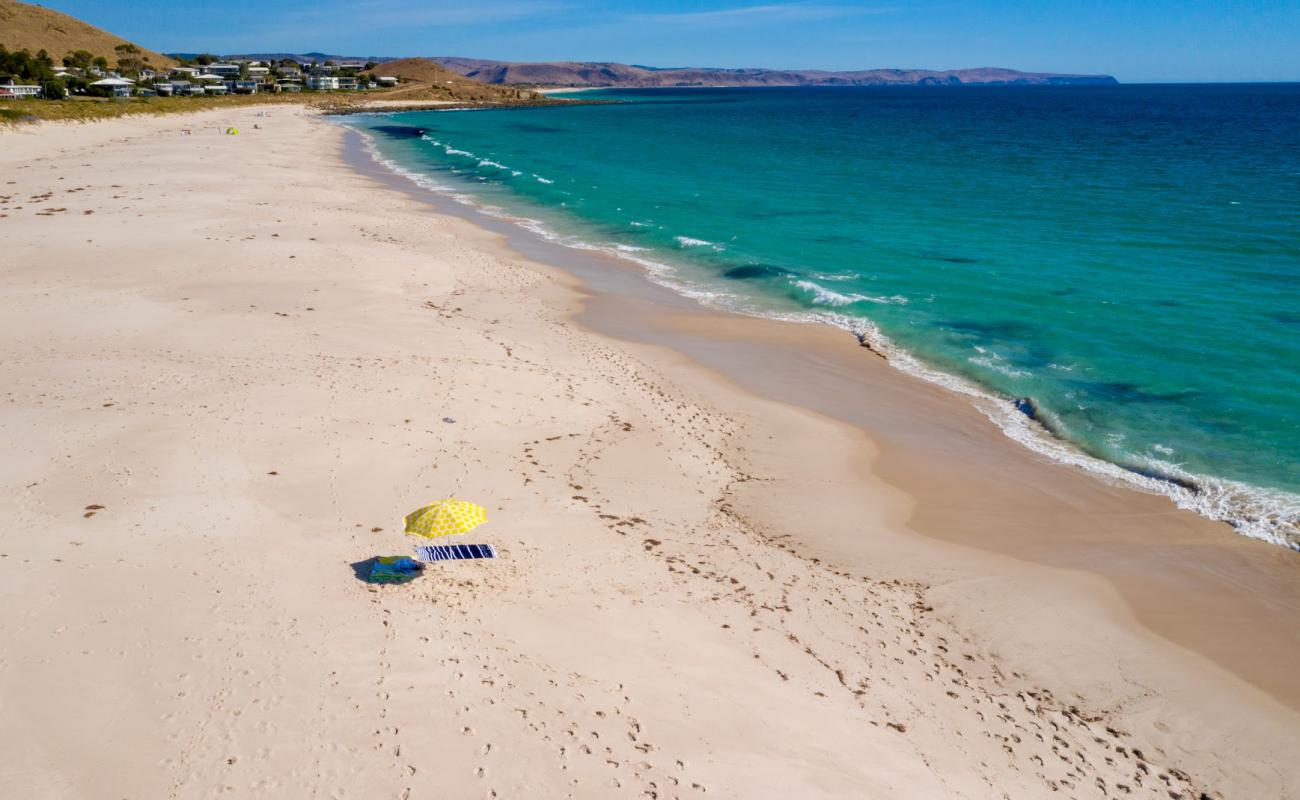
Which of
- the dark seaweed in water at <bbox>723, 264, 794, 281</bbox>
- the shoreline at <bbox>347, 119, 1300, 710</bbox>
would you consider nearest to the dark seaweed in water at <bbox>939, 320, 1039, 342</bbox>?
the shoreline at <bbox>347, 119, 1300, 710</bbox>

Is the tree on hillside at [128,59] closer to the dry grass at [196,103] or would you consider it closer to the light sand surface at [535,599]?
the dry grass at [196,103]

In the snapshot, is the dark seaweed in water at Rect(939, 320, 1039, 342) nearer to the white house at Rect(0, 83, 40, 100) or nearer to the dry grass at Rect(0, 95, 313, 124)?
the dry grass at Rect(0, 95, 313, 124)

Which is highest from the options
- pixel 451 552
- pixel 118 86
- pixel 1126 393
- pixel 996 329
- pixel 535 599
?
pixel 118 86

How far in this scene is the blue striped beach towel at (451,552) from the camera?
426 inches

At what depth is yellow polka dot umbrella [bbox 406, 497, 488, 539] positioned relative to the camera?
10.6 m

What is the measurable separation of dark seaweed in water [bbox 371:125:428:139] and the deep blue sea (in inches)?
651

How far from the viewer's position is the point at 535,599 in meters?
10.8

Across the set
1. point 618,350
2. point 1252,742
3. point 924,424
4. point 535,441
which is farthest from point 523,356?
point 1252,742

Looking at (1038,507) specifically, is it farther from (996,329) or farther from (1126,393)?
(996,329)

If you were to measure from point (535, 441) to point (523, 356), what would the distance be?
5332 millimetres

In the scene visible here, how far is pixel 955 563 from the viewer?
13242 mm

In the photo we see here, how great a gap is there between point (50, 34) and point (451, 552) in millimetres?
194403

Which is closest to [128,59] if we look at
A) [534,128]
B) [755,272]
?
[534,128]

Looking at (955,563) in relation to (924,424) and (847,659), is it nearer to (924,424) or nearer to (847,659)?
(847,659)
